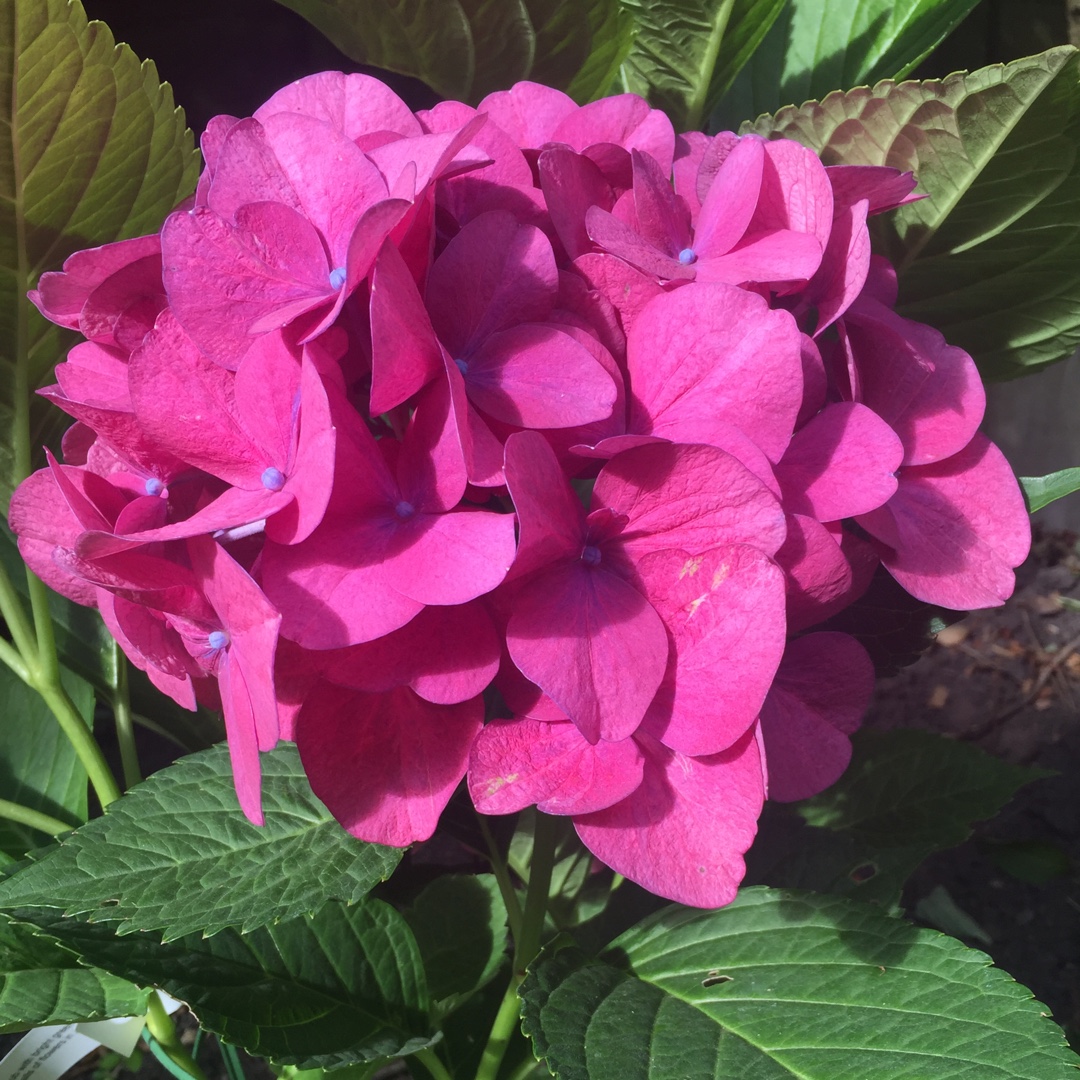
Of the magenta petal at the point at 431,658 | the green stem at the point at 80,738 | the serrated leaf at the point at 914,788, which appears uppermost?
the magenta petal at the point at 431,658

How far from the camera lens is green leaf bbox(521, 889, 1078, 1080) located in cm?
49

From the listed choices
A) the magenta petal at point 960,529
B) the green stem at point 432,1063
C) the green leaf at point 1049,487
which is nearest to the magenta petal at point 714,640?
the magenta petal at point 960,529

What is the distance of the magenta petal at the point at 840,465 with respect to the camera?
0.39m

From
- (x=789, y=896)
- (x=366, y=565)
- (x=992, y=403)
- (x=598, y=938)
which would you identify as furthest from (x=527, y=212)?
(x=992, y=403)

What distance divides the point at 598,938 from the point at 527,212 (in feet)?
1.97

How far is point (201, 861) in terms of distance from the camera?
540mm

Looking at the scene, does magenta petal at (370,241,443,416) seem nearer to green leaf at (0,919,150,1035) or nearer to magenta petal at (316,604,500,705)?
magenta petal at (316,604,500,705)

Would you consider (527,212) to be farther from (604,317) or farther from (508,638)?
(508,638)

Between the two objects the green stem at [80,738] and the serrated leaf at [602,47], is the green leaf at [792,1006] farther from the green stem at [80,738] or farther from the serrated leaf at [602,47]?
the serrated leaf at [602,47]

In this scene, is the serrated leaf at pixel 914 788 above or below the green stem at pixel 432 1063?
above

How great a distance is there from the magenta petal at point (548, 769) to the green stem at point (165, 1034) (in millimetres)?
481

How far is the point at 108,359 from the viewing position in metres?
0.44

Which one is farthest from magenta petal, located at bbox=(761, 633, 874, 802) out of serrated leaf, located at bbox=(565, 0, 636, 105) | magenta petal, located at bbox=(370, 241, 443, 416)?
serrated leaf, located at bbox=(565, 0, 636, 105)

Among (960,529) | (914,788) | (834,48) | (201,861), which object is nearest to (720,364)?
(960,529)
